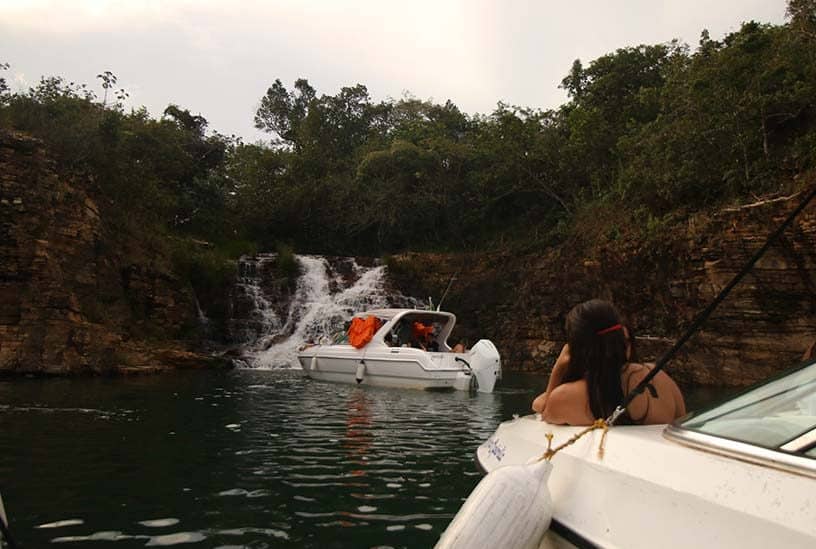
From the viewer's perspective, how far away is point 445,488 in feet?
19.3

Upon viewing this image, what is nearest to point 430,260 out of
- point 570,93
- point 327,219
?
point 327,219

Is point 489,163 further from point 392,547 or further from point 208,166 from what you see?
point 392,547

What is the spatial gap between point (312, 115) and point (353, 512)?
3727 cm

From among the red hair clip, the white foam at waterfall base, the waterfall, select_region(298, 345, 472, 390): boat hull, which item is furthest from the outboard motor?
the red hair clip

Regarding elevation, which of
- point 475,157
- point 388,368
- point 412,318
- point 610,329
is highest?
point 475,157

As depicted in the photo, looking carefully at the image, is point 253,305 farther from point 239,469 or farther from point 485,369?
point 239,469

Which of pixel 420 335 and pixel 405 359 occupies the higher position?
pixel 420 335

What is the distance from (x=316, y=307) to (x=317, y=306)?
0.08 meters

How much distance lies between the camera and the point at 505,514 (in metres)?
2.66

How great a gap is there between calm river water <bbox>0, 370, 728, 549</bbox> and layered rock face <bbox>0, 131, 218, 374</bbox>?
4.51 meters

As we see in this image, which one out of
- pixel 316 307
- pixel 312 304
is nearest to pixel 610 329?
pixel 316 307

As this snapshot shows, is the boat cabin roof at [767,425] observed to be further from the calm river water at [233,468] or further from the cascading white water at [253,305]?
the cascading white water at [253,305]

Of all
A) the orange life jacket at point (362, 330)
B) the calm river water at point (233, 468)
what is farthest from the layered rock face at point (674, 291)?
the orange life jacket at point (362, 330)

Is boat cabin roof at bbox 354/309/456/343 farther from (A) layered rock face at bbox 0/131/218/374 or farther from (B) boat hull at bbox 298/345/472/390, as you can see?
(A) layered rock face at bbox 0/131/218/374
